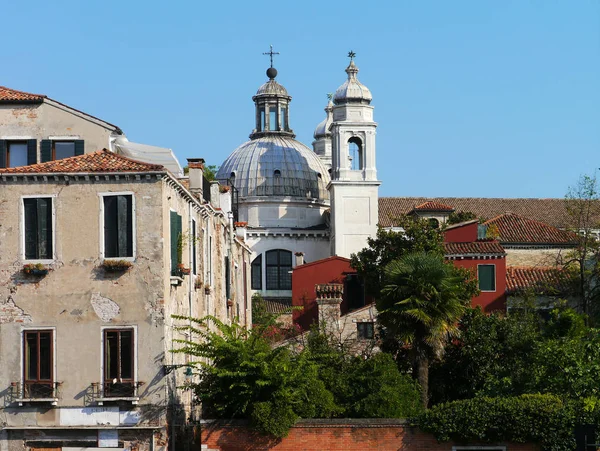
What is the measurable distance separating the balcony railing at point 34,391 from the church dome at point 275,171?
6090 cm

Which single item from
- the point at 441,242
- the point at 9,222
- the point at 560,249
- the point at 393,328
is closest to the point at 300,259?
the point at 560,249

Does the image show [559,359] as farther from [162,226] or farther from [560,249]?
[560,249]

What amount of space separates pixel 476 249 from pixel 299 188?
39.8 m

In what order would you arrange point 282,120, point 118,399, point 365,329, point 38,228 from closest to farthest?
point 118,399
point 38,228
point 365,329
point 282,120

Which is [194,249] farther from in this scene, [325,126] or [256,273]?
[325,126]

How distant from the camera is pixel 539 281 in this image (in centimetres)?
5456

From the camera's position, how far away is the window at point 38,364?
99.1 ft

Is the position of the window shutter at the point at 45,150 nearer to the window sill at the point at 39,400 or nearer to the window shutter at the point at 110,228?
the window shutter at the point at 110,228

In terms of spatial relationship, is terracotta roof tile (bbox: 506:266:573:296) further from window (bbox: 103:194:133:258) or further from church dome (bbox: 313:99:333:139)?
church dome (bbox: 313:99:333:139)

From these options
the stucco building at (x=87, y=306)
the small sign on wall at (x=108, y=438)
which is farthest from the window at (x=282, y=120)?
the small sign on wall at (x=108, y=438)

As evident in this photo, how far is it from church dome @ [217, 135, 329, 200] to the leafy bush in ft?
202

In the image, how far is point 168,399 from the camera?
99.3ft

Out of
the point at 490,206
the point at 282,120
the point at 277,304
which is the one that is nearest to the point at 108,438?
the point at 277,304

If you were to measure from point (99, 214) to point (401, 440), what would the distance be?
861cm
